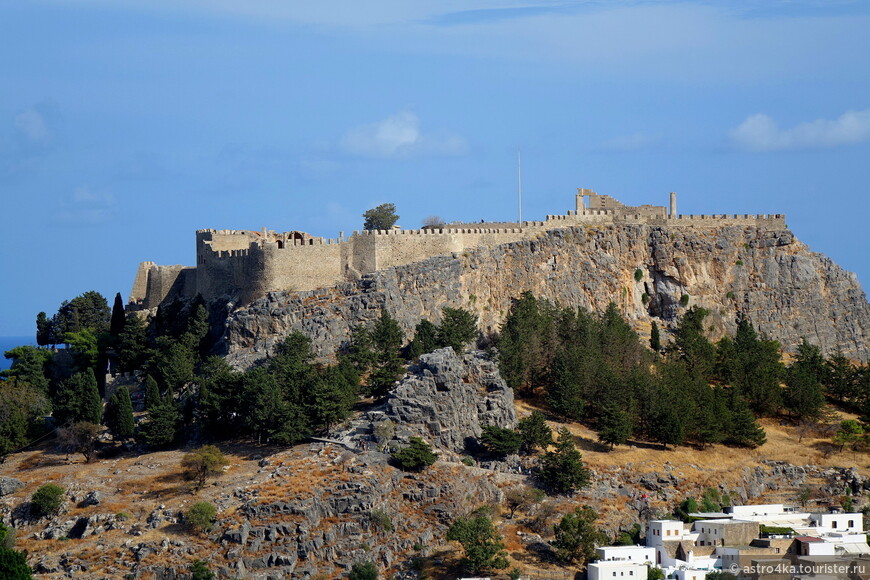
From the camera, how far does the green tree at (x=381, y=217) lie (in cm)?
11512

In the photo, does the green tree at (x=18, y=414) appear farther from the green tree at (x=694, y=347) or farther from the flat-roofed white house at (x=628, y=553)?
the green tree at (x=694, y=347)

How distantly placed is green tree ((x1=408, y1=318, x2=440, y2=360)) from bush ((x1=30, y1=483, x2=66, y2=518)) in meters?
22.6

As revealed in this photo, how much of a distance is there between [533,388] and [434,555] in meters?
21.2

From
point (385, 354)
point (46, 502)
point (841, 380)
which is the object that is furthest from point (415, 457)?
point (841, 380)

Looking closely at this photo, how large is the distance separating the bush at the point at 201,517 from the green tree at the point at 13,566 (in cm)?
813

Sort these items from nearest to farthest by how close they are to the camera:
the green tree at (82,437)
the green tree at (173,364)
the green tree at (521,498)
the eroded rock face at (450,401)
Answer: the green tree at (521,498), the eroded rock face at (450,401), the green tree at (82,437), the green tree at (173,364)

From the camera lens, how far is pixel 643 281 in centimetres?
11581

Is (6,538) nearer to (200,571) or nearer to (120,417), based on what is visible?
(200,571)

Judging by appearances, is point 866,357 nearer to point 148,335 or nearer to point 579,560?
point 579,560

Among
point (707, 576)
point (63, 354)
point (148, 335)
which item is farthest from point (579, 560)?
point (63, 354)

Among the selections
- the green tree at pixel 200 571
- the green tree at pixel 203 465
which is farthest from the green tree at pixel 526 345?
the green tree at pixel 200 571

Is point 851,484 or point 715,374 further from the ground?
point 715,374

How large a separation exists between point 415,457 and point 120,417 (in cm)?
1856

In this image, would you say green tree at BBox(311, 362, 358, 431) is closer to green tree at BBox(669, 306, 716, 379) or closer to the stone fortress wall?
the stone fortress wall
